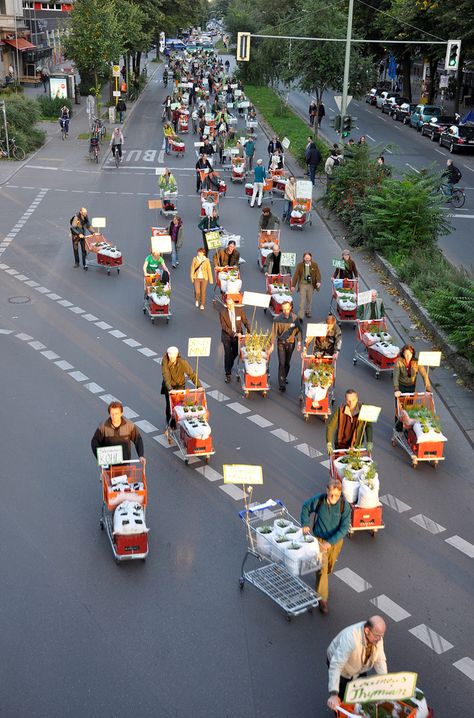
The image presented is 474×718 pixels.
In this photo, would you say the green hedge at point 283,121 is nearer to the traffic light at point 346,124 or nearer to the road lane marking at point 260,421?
the traffic light at point 346,124

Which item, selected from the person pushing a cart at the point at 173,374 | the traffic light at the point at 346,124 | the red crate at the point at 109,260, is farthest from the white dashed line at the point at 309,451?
the traffic light at the point at 346,124

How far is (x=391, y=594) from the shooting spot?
30.3 ft

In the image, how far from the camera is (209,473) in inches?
461

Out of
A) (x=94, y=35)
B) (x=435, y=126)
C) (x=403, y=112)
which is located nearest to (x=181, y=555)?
(x=94, y=35)

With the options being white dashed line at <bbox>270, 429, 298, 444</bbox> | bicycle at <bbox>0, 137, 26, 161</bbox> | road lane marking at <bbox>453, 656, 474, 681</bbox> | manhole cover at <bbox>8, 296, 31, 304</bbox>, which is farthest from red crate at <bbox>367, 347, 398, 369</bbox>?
bicycle at <bbox>0, 137, 26, 161</bbox>

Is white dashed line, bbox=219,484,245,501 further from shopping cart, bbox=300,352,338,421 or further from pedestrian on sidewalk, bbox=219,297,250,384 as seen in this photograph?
pedestrian on sidewalk, bbox=219,297,250,384

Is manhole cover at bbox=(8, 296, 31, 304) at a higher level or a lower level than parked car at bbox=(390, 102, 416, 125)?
lower

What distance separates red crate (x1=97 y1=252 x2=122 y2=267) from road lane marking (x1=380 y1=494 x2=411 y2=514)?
39.5 ft

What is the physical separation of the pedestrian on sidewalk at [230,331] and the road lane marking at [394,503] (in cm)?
432

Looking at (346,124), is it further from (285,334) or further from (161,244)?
(285,334)

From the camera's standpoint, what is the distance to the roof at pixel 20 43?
6556 cm

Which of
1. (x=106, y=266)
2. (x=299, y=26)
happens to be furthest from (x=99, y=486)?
(x=299, y=26)

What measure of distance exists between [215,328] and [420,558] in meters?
8.66

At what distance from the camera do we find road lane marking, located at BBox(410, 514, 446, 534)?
1054cm
